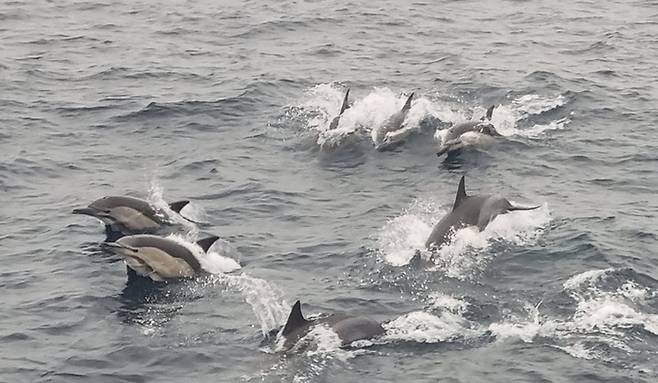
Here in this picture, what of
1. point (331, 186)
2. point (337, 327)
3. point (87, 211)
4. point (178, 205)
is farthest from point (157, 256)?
point (331, 186)

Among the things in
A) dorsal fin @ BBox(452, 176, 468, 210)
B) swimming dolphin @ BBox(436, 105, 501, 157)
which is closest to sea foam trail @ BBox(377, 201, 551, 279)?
dorsal fin @ BBox(452, 176, 468, 210)

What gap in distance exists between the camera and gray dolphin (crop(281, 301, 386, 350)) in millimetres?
16719

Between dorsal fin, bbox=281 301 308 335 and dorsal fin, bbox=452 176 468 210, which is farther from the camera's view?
dorsal fin, bbox=452 176 468 210

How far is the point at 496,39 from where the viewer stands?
37344 millimetres

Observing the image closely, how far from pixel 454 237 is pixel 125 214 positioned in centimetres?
614

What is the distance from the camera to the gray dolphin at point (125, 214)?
21.7 meters

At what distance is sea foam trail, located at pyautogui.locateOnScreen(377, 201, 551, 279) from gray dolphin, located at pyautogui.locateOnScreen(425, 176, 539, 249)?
0.12m

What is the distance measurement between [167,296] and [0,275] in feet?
10.4

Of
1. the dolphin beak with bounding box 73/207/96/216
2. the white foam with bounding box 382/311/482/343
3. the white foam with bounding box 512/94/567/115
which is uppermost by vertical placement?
the dolphin beak with bounding box 73/207/96/216

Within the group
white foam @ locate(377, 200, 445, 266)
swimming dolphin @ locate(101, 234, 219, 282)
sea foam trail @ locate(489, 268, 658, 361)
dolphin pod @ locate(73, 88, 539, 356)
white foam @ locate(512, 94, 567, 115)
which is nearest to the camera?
sea foam trail @ locate(489, 268, 658, 361)

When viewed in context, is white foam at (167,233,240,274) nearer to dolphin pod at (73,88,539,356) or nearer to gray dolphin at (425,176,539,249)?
dolphin pod at (73,88,539,356)

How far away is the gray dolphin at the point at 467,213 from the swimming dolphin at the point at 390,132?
4.81m

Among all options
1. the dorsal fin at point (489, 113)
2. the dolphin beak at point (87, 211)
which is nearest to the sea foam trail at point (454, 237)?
the dorsal fin at point (489, 113)

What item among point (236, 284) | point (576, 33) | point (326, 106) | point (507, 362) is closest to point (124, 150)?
point (326, 106)
